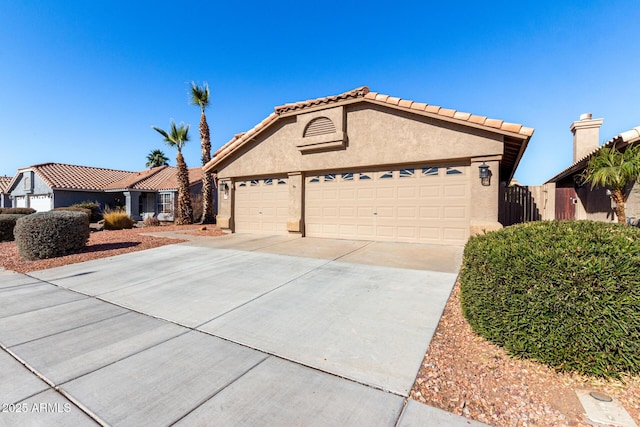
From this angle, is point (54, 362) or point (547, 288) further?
point (54, 362)

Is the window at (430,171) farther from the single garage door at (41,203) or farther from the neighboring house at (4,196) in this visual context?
the neighboring house at (4,196)

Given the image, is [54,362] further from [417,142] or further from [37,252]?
[417,142]

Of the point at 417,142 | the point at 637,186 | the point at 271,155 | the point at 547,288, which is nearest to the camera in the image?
the point at 547,288

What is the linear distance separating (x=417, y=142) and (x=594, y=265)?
6974 millimetres

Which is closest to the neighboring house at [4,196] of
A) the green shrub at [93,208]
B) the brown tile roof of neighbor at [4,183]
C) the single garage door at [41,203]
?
the brown tile roof of neighbor at [4,183]

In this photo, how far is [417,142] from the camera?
29.0ft

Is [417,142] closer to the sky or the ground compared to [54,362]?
closer to the sky

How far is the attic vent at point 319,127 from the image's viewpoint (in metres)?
10.2

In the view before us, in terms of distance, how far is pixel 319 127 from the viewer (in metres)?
10.5

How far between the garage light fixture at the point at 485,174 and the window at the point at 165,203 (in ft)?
72.4

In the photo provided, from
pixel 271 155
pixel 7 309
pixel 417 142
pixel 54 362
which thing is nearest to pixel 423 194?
pixel 417 142

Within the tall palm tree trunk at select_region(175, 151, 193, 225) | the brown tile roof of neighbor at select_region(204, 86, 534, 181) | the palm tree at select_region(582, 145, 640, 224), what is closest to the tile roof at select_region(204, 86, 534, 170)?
the brown tile roof of neighbor at select_region(204, 86, 534, 181)

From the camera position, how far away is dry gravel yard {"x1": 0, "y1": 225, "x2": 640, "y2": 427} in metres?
2.09

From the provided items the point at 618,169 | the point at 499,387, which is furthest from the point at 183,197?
the point at 618,169
